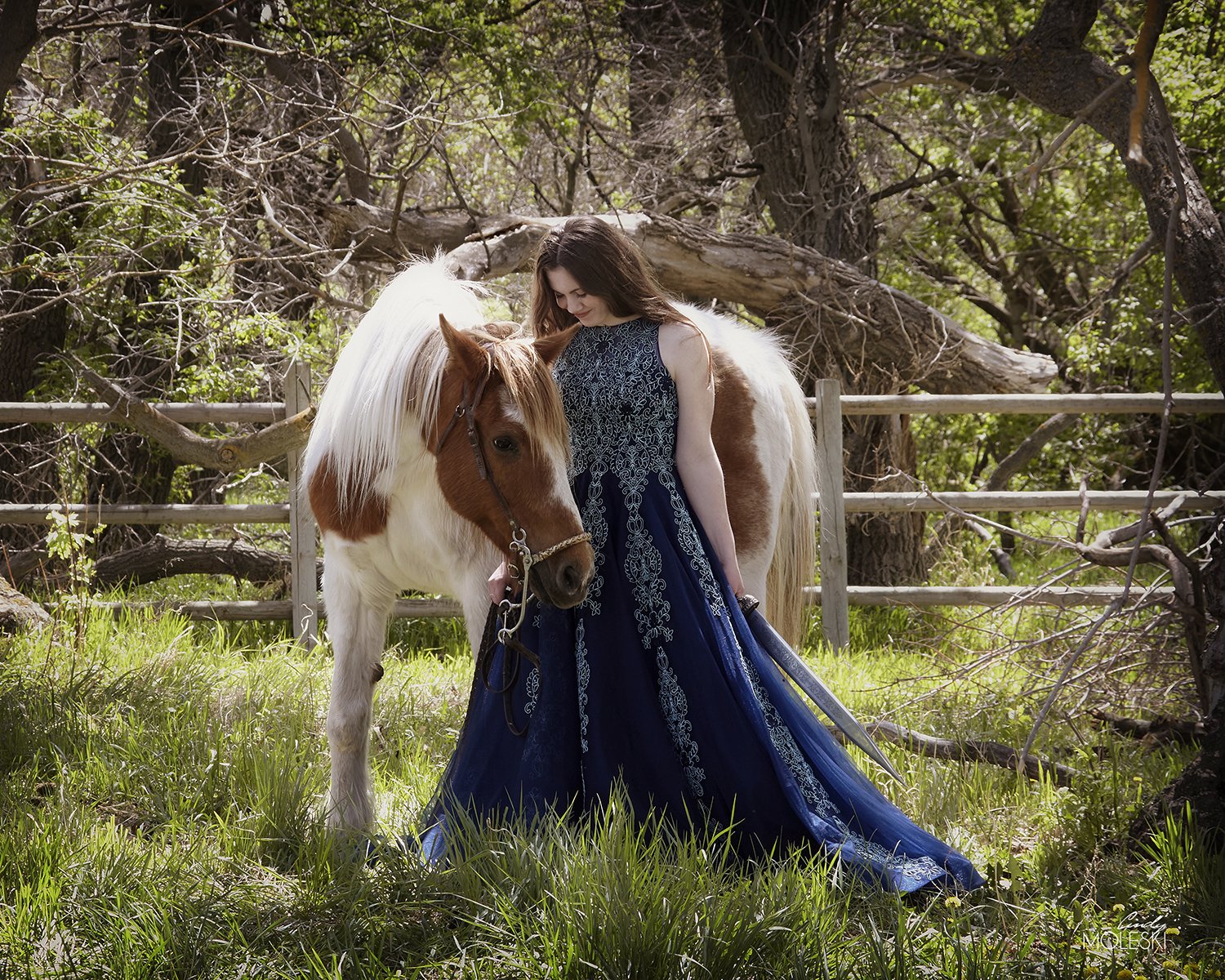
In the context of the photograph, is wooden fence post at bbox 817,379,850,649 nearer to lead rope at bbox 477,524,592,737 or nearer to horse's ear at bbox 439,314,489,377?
lead rope at bbox 477,524,592,737

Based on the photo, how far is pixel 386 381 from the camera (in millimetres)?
2785

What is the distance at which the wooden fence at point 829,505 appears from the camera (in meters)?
5.21

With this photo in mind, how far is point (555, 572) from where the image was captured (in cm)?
249

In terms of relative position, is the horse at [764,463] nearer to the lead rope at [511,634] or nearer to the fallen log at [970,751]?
the fallen log at [970,751]

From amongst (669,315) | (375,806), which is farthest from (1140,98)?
(375,806)

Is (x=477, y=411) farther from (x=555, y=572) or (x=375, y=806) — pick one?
(x=375, y=806)

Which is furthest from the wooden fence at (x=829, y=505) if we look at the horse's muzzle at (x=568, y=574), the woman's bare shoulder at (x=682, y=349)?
the horse's muzzle at (x=568, y=574)

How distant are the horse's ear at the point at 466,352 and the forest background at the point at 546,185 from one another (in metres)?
2.55

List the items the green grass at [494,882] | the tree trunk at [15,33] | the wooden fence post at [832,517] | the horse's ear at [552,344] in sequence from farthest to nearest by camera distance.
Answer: the wooden fence post at [832,517]
the tree trunk at [15,33]
the horse's ear at [552,344]
the green grass at [494,882]

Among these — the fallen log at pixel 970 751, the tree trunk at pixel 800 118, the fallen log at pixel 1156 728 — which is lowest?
the fallen log at pixel 970 751

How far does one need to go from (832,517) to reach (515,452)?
325 centimetres

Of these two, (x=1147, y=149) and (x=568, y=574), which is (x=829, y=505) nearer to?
(x=1147, y=149)

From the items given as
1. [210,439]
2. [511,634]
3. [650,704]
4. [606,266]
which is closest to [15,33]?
[210,439]

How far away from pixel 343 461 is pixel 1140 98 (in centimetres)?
207
